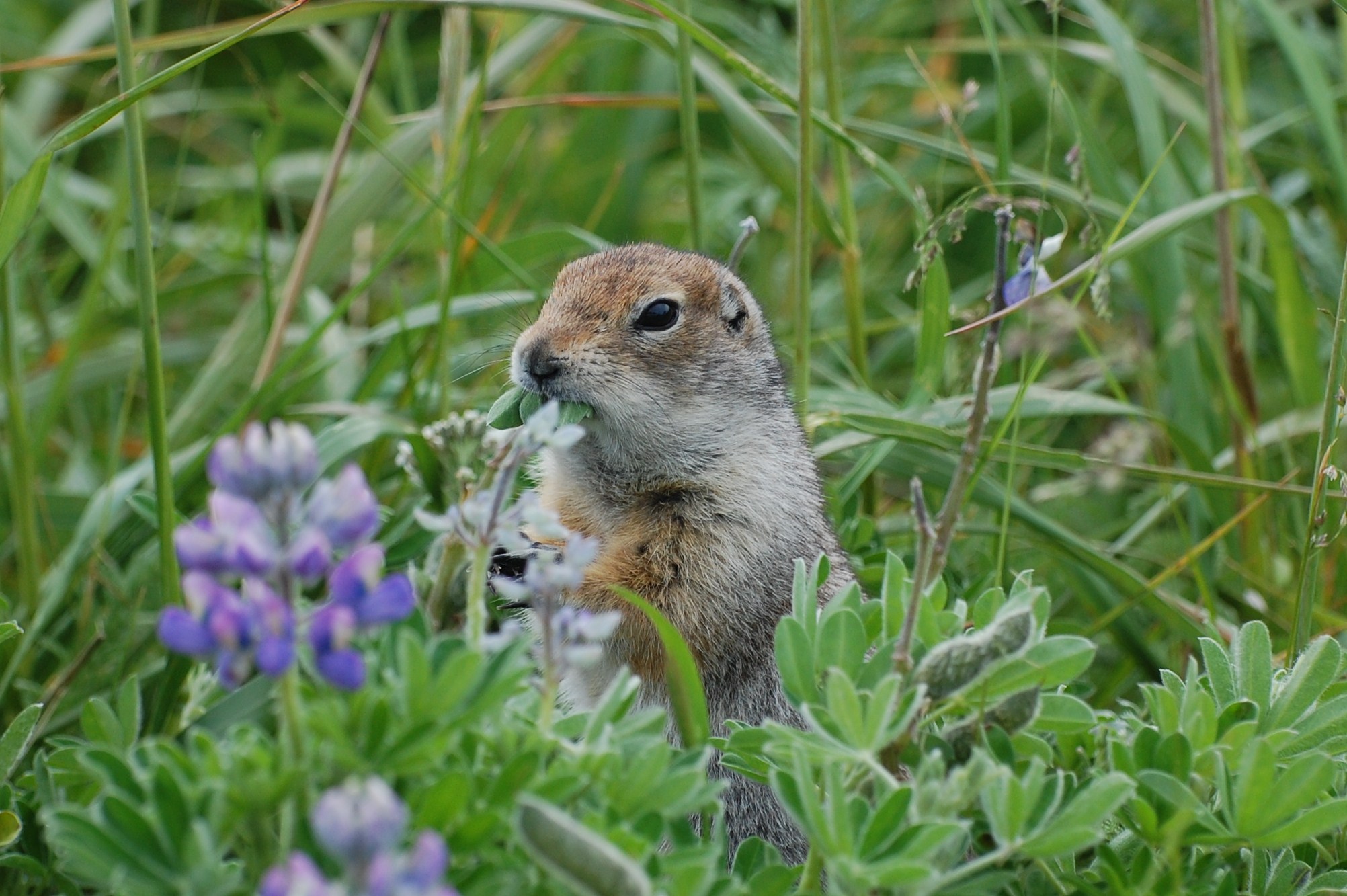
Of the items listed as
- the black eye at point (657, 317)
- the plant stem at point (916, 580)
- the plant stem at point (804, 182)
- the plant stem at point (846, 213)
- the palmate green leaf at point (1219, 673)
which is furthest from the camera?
the plant stem at point (846, 213)

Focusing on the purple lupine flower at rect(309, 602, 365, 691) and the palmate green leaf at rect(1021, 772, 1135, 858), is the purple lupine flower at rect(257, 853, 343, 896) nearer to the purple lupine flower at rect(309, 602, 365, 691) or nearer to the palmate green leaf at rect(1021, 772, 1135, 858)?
the purple lupine flower at rect(309, 602, 365, 691)

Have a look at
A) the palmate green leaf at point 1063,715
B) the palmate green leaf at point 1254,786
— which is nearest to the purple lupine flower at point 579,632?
the palmate green leaf at point 1063,715

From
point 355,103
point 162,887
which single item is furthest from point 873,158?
point 162,887

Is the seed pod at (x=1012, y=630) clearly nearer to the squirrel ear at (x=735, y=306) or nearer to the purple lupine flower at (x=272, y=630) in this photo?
the purple lupine flower at (x=272, y=630)

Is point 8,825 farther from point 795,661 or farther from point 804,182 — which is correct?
point 804,182

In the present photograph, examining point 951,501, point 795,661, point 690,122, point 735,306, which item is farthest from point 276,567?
point 690,122
